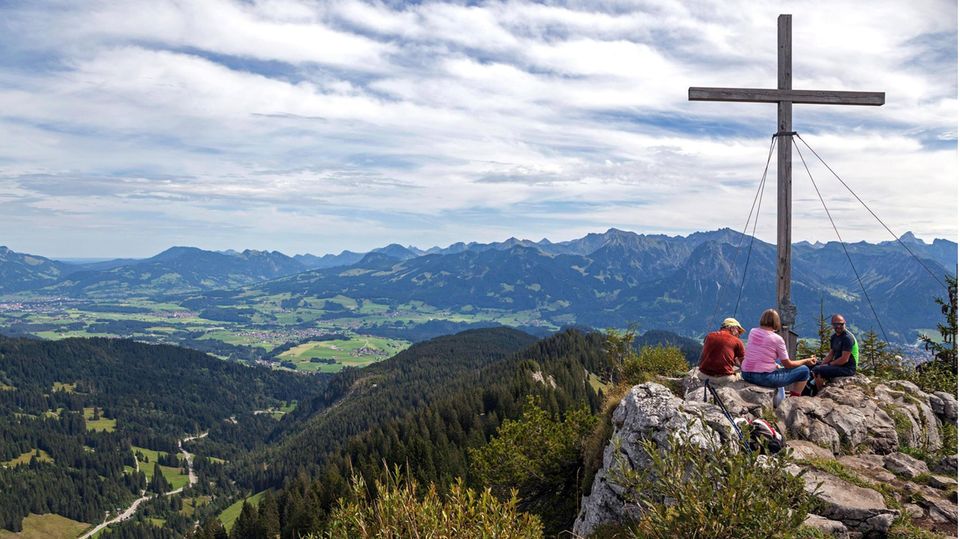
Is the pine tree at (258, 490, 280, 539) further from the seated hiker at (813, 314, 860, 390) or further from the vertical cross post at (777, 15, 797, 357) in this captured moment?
the vertical cross post at (777, 15, 797, 357)

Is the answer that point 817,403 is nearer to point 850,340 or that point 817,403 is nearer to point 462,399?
point 850,340

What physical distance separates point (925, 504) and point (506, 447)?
1265 cm

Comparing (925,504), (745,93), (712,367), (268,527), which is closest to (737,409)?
(712,367)

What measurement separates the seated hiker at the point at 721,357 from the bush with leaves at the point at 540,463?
5.52m

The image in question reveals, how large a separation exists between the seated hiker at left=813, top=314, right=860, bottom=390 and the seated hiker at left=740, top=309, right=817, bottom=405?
6.72 feet

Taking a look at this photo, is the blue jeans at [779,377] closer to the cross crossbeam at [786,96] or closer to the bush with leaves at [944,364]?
the bush with leaves at [944,364]

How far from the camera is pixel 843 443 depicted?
1625cm

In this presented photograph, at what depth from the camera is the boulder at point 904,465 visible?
14.6 metres

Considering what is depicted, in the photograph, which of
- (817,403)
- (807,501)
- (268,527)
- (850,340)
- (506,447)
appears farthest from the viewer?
(268,527)

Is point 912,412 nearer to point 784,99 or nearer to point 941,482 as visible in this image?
point 941,482

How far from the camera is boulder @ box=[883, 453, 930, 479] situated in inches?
573

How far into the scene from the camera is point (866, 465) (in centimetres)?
1512

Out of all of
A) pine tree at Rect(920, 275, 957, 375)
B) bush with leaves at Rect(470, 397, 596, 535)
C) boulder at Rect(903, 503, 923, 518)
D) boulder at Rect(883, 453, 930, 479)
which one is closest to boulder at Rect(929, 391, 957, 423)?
boulder at Rect(883, 453, 930, 479)

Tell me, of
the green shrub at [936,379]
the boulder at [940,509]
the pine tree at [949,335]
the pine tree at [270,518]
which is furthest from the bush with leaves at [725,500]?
the pine tree at [270,518]
